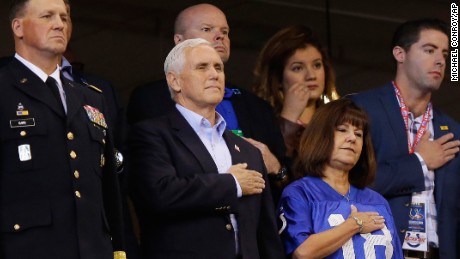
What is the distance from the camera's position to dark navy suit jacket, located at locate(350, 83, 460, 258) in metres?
6.14

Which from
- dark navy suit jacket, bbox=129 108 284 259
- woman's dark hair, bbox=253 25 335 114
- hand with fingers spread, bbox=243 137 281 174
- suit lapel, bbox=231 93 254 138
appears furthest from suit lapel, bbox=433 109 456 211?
dark navy suit jacket, bbox=129 108 284 259

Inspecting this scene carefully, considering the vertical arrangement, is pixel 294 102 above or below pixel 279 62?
below

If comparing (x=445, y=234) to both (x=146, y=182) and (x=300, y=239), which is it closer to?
(x=300, y=239)

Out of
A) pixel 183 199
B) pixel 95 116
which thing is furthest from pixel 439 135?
pixel 95 116

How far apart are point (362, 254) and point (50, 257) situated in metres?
1.59

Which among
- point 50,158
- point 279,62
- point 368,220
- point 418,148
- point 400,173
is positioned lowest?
point 368,220

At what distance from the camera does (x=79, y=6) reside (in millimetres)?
6879

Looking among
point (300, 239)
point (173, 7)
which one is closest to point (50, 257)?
point (300, 239)

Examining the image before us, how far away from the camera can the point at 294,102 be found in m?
6.54

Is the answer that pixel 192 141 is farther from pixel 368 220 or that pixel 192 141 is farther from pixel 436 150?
pixel 436 150

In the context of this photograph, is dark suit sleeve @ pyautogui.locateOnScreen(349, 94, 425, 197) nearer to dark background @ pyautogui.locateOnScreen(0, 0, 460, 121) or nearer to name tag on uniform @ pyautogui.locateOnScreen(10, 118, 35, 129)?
dark background @ pyautogui.locateOnScreen(0, 0, 460, 121)

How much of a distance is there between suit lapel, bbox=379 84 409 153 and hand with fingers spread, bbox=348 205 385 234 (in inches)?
30.1

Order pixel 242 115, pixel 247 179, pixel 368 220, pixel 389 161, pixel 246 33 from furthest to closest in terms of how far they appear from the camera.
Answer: pixel 246 33 → pixel 389 161 → pixel 242 115 → pixel 368 220 → pixel 247 179

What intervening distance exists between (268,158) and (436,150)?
3.29ft
